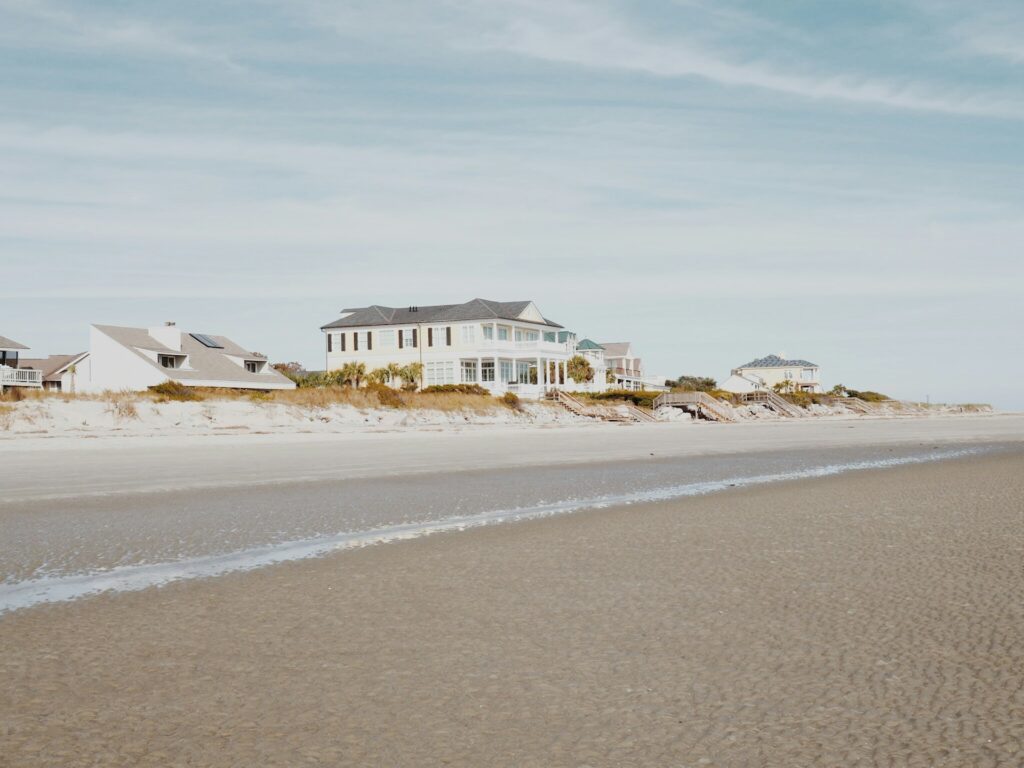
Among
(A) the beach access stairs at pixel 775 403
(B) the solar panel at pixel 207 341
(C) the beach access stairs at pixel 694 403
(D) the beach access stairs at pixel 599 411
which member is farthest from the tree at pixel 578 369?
(B) the solar panel at pixel 207 341

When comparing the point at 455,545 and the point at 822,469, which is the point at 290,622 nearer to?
the point at 455,545

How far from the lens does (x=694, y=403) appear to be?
2682 inches

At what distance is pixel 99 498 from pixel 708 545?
29.1 ft

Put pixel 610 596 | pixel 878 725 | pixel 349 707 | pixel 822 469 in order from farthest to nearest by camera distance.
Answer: pixel 822 469, pixel 610 596, pixel 349 707, pixel 878 725

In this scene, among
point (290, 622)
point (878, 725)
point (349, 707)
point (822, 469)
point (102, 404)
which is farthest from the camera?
point (102, 404)

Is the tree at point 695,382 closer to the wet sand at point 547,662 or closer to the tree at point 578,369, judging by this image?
the tree at point 578,369

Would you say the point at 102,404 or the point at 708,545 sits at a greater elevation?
the point at 102,404

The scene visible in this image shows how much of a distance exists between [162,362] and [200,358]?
3325mm

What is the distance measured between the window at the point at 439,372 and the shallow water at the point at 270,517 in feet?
182

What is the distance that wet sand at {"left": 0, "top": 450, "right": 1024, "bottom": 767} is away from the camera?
365cm

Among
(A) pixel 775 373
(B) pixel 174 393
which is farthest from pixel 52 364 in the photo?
(A) pixel 775 373

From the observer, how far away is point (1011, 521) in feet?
32.7

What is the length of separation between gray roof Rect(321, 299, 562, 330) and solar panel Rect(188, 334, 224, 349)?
415 inches

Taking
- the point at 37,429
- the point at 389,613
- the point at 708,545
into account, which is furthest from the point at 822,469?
the point at 37,429
